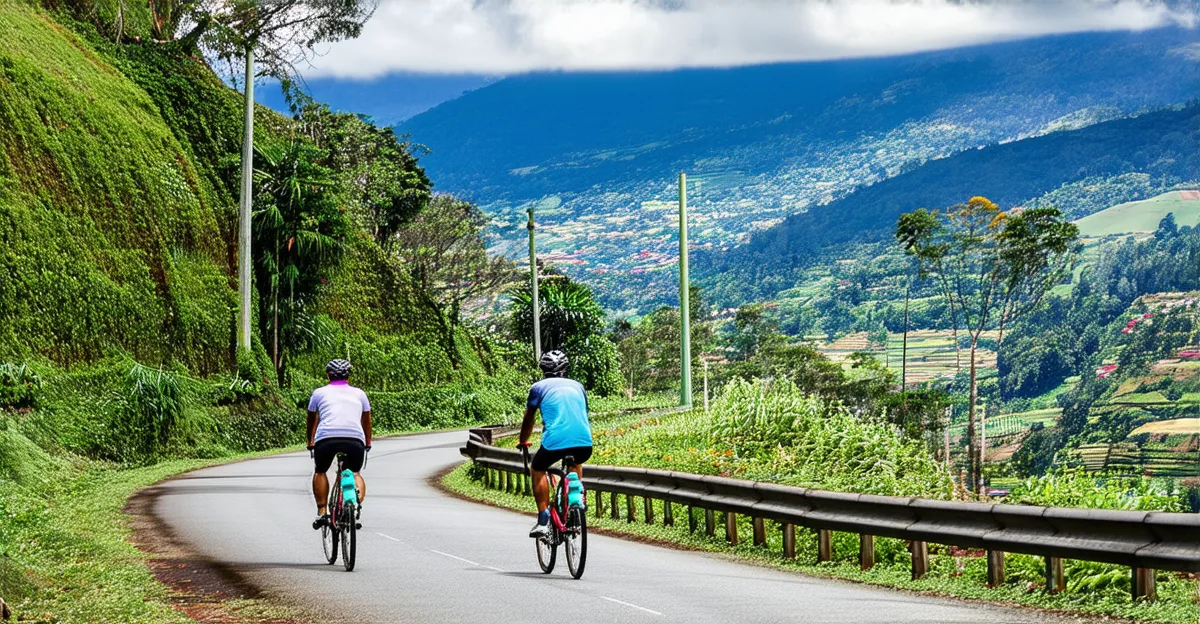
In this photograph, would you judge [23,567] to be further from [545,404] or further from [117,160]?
[117,160]

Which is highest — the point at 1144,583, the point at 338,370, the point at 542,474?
the point at 338,370

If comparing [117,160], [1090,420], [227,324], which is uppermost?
[117,160]

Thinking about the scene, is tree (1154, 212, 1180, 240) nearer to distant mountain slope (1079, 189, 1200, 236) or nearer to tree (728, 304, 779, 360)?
distant mountain slope (1079, 189, 1200, 236)

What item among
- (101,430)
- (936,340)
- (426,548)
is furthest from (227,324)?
(936,340)

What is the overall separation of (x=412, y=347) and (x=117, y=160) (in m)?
17.8

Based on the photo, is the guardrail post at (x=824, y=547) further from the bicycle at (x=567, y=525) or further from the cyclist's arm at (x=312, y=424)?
the cyclist's arm at (x=312, y=424)

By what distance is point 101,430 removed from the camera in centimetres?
3250

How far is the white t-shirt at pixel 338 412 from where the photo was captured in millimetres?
12750

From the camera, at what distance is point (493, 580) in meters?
12.2

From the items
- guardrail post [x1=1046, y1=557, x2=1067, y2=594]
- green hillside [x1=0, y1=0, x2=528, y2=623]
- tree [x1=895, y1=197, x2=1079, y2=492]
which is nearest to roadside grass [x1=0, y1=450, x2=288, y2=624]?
green hillside [x1=0, y1=0, x2=528, y2=623]

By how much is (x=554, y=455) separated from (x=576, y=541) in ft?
2.83

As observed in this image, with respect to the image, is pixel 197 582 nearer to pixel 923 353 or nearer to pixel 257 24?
pixel 257 24

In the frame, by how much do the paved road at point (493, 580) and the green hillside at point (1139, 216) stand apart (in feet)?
517

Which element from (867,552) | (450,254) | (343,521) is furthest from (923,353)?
(343,521)
